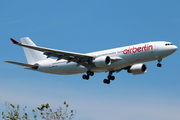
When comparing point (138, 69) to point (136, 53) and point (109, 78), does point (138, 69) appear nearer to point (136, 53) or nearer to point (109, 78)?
point (109, 78)

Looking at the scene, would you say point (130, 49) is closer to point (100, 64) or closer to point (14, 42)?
point (100, 64)

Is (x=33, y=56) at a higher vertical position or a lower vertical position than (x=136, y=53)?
higher

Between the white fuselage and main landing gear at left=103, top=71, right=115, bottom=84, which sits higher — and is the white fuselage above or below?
above

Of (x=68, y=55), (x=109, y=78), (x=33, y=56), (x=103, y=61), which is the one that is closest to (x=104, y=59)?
(x=103, y=61)

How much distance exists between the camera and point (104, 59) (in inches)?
1626

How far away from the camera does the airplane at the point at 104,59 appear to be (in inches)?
1580

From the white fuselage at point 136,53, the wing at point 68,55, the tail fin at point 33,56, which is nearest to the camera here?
the white fuselage at point 136,53

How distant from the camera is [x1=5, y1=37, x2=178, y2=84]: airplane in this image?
4012 centimetres

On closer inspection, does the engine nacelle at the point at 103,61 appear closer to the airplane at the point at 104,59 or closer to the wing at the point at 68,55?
the airplane at the point at 104,59

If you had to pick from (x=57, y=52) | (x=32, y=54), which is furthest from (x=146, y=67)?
(x=32, y=54)

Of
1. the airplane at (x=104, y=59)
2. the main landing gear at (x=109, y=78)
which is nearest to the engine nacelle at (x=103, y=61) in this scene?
the airplane at (x=104, y=59)

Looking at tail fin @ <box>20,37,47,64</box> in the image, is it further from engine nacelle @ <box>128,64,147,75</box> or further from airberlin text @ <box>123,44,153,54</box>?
airberlin text @ <box>123,44,153,54</box>

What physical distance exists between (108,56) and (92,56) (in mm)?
2915

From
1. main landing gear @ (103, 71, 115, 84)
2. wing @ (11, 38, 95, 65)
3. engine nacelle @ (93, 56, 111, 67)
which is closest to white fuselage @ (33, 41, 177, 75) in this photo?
engine nacelle @ (93, 56, 111, 67)
